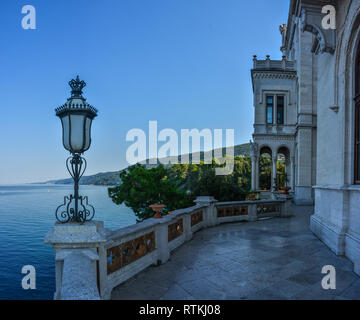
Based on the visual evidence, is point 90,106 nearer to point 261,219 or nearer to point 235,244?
point 235,244

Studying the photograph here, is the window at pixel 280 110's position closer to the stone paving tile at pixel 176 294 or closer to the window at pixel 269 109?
the window at pixel 269 109

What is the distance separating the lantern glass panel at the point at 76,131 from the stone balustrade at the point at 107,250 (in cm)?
110

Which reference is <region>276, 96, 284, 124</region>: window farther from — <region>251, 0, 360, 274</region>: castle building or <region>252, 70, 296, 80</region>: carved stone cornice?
<region>251, 0, 360, 274</region>: castle building

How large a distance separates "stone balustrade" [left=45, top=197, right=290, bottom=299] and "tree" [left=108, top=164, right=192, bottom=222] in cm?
1130

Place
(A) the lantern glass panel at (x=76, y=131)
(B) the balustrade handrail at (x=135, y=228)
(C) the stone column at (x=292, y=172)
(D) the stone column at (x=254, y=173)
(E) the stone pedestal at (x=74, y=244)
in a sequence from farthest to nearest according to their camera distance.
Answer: (D) the stone column at (x=254, y=173), (C) the stone column at (x=292, y=172), (B) the balustrade handrail at (x=135, y=228), (A) the lantern glass panel at (x=76, y=131), (E) the stone pedestal at (x=74, y=244)

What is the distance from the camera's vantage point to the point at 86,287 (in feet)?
6.97

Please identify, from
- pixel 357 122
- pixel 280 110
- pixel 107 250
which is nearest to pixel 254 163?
pixel 280 110

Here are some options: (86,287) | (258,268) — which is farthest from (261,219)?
(86,287)

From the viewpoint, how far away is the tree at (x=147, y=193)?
789 inches

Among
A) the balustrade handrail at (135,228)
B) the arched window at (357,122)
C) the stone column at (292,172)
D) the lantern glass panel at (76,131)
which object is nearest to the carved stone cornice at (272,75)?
the stone column at (292,172)

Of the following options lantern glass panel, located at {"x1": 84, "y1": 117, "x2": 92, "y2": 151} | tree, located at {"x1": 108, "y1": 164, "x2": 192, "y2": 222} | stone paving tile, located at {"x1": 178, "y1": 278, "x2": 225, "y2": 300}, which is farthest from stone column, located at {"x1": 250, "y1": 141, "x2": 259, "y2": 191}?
lantern glass panel, located at {"x1": 84, "y1": 117, "x2": 92, "y2": 151}

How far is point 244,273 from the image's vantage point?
4.93 meters

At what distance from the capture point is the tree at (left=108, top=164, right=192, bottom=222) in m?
20.0
